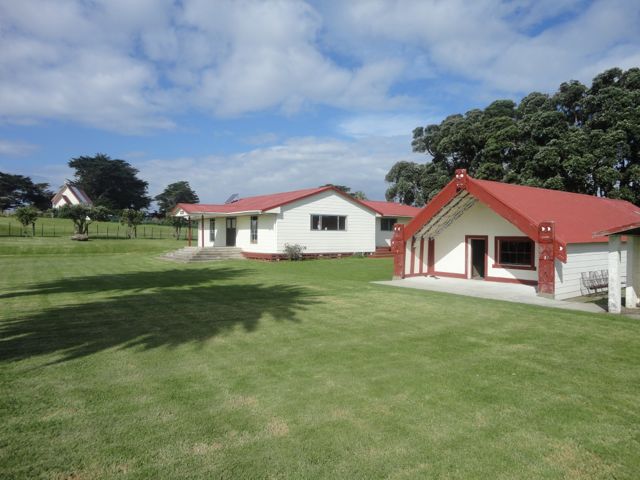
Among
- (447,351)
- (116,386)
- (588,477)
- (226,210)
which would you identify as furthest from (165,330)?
(226,210)

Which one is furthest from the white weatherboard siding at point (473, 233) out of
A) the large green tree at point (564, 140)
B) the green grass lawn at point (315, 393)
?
the large green tree at point (564, 140)

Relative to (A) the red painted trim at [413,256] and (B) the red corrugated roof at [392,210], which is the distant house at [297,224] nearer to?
(B) the red corrugated roof at [392,210]

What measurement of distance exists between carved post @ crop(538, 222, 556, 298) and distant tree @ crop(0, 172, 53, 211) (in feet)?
247

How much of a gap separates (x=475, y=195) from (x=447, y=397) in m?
11.2

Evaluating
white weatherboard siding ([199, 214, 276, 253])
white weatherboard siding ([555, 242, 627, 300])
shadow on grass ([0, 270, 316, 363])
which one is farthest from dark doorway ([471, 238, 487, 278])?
white weatherboard siding ([199, 214, 276, 253])

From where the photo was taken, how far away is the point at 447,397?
5.05m

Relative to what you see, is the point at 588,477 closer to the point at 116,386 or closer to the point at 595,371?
the point at 595,371

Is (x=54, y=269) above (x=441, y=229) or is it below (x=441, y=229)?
below

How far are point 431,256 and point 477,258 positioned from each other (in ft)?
6.07

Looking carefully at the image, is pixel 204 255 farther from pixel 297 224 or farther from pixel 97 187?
pixel 97 187

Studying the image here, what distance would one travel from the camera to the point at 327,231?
2781 cm

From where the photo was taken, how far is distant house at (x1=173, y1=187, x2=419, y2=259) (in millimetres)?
25875

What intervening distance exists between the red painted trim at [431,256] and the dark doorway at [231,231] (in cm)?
1535

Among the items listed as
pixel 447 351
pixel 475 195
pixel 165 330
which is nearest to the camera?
pixel 447 351
